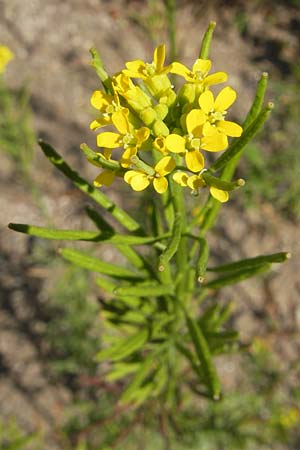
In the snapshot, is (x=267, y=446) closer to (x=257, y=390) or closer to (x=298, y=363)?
(x=257, y=390)

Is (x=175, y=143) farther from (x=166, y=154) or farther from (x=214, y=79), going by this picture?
(x=214, y=79)

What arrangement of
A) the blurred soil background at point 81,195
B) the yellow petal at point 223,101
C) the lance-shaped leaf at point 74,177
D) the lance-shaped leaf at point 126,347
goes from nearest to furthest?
the yellow petal at point 223,101 < the lance-shaped leaf at point 74,177 < the lance-shaped leaf at point 126,347 < the blurred soil background at point 81,195

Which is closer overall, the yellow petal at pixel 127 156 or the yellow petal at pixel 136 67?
the yellow petal at pixel 127 156

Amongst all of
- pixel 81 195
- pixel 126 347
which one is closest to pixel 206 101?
pixel 126 347

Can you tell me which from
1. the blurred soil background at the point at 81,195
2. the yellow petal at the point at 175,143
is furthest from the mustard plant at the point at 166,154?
the blurred soil background at the point at 81,195

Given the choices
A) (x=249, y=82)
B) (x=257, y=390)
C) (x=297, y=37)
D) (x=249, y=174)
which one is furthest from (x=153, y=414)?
(x=297, y=37)

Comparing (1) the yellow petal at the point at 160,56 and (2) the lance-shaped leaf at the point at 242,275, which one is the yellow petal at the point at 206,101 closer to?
(1) the yellow petal at the point at 160,56

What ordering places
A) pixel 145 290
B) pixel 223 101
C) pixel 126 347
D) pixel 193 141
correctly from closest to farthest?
pixel 193 141 → pixel 223 101 → pixel 145 290 → pixel 126 347
